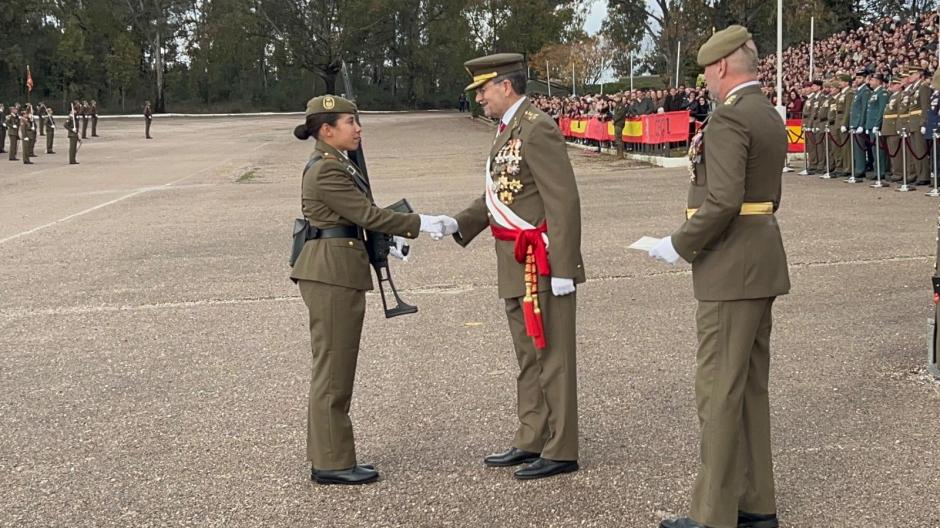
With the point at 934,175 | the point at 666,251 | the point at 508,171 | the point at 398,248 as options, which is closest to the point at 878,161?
the point at 934,175

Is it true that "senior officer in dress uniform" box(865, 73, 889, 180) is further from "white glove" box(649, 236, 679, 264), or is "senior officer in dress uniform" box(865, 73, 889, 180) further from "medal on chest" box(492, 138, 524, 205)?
"white glove" box(649, 236, 679, 264)

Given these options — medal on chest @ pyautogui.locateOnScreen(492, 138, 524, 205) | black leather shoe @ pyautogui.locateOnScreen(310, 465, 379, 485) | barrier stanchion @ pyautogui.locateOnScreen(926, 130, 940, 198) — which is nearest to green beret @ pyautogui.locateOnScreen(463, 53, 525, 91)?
medal on chest @ pyautogui.locateOnScreen(492, 138, 524, 205)

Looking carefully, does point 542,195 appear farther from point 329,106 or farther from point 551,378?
point 329,106

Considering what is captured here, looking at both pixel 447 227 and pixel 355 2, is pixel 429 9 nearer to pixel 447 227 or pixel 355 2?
pixel 355 2

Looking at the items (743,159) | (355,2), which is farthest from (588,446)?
(355,2)

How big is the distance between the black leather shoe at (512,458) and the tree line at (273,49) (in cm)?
Result: 6974

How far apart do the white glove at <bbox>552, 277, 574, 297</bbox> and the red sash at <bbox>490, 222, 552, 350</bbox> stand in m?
0.09

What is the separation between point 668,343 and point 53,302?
5725 mm

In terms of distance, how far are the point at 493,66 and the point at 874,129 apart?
565 inches

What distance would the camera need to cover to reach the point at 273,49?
9131cm

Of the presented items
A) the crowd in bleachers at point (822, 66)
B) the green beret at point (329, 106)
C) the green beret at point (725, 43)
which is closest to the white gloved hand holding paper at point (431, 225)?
the green beret at point (329, 106)

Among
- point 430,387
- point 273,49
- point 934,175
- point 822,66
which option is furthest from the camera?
point 273,49

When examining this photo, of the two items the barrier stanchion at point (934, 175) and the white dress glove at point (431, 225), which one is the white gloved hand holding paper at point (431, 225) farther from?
the barrier stanchion at point (934, 175)

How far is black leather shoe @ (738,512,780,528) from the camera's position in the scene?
433 cm
